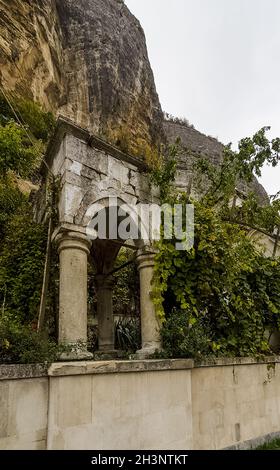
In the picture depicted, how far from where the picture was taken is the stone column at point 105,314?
6.73m

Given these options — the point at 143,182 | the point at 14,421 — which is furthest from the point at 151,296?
the point at 14,421

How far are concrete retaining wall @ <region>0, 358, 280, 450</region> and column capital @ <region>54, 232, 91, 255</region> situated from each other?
4.74 feet

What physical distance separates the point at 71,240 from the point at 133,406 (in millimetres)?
2051

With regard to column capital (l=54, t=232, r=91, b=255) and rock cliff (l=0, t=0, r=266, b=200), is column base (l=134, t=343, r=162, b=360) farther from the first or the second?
rock cliff (l=0, t=0, r=266, b=200)

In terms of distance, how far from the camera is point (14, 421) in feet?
10.1

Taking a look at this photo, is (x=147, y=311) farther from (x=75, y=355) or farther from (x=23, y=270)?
(x=23, y=270)

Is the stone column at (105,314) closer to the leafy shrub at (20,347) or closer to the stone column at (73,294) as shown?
the stone column at (73,294)

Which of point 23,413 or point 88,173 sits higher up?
point 88,173

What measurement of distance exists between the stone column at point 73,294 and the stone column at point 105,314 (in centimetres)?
259

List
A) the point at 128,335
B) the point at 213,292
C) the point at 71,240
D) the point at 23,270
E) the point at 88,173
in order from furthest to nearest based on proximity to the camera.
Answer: the point at 128,335
the point at 213,292
the point at 23,270
the point at 88,173
the point at 71,240

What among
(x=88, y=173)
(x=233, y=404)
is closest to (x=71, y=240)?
(x=88, y=173)

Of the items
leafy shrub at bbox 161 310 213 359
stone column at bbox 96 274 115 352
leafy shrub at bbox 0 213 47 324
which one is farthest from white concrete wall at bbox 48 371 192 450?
stone column at bbox 96 274 115 352

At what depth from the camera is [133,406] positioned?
3.88m

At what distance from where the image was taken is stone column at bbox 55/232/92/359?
4008 mm
